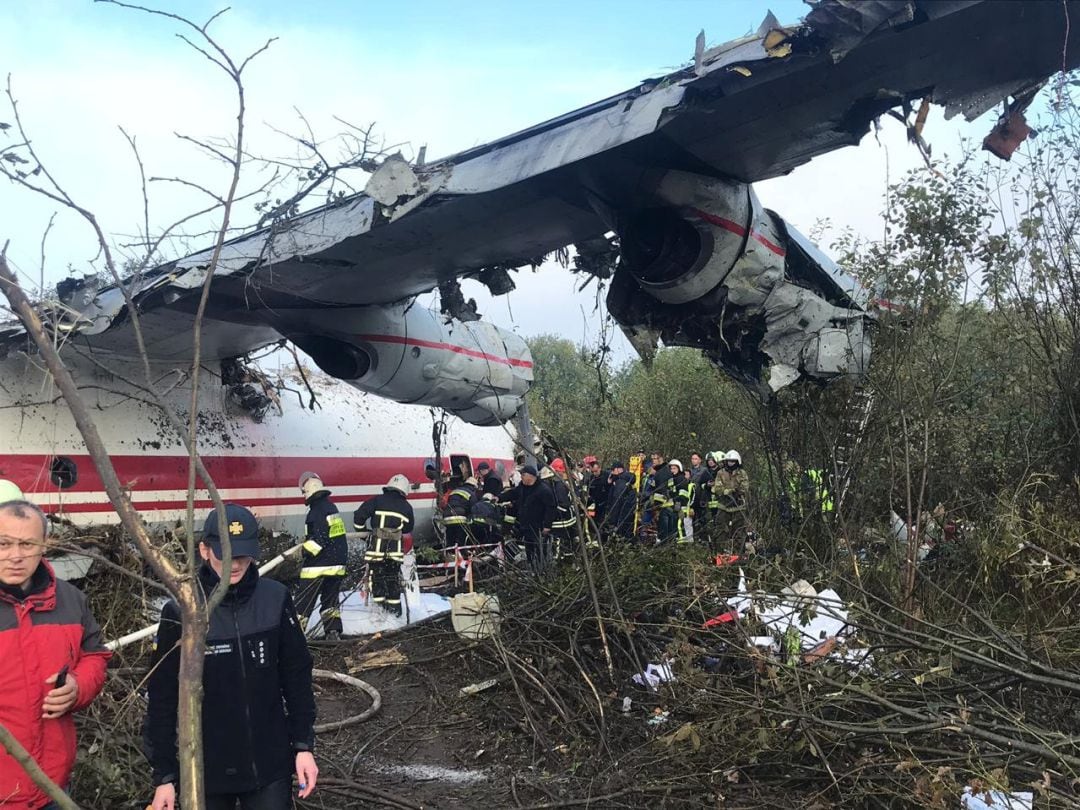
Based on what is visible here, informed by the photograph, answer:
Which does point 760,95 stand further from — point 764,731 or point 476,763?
point 476,763

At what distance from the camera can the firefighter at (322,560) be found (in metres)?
8.05

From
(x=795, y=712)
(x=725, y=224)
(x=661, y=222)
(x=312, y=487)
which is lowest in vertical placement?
(x=795, y=712)

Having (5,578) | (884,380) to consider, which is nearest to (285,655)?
(5,578)

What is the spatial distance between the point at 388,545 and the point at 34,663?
5.84 meters

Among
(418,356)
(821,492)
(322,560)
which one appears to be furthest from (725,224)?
(322,560)

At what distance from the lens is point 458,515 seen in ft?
35.2

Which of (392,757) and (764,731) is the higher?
(764,731)

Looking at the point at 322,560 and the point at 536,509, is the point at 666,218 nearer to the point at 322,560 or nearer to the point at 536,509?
the point at 536,509

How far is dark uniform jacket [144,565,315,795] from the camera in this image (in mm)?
2943

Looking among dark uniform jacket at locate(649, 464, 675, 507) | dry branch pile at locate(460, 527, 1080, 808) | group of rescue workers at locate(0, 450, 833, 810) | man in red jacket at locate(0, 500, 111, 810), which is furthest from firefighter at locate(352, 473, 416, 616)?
man in red jacket at locate(0, 500, 111, 810)

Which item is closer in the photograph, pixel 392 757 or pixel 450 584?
pixel 392 757

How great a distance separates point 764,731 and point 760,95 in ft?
11.6

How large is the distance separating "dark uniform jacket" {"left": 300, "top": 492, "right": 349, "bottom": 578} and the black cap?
4.97 meters

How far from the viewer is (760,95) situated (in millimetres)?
4801
